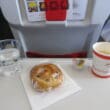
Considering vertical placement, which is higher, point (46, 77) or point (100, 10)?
point (100, 10)

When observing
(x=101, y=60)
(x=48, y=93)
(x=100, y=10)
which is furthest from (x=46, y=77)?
(x=100, y=10)

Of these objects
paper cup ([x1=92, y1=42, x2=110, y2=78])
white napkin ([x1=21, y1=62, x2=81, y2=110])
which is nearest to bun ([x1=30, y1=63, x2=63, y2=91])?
white napkin ([x1=21, y1=62, x2=81, y2=110])

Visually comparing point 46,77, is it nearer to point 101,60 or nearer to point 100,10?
point 101,60

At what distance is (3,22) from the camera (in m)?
1.25

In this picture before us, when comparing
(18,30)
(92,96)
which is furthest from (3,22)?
(92,96)

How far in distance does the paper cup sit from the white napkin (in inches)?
3.9

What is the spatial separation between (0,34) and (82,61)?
0.61 meters

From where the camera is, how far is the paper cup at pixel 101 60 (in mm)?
733

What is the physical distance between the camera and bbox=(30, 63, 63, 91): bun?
2.28ft

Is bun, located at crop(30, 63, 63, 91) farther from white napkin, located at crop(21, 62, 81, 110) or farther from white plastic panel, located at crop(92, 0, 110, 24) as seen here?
white plastic panel, located at crop(92, 0, 110, 24)

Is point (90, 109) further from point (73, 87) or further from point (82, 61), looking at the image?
point (82, 61)

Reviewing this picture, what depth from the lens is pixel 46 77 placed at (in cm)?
71

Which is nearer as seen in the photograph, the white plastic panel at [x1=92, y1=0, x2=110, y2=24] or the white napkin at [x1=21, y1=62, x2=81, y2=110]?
the white napkin at [x1=21, y1=62, x2=81, y2=110]

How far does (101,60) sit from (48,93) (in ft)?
0.70
